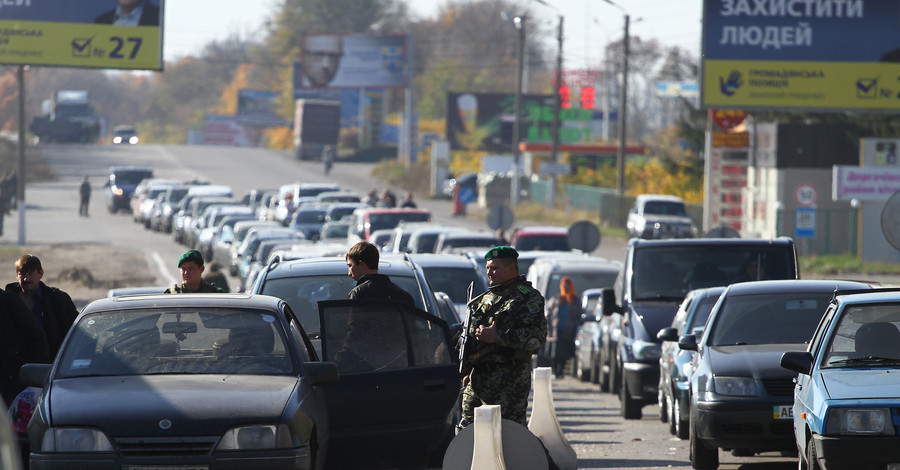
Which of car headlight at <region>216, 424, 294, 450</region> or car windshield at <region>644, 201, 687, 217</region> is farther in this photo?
car windshield at <region>644, 201, 687, 217</region>

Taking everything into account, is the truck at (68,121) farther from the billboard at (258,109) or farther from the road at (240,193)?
the billboard at (258,109)

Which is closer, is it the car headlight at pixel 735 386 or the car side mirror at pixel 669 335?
Answer: the car headlight at pixel 735 386

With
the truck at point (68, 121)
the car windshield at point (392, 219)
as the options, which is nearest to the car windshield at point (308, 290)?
the car windshield at point (392, 219)

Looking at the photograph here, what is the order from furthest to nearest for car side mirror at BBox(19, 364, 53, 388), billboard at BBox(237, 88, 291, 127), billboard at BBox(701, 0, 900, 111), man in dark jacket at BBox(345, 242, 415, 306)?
billboard at BBox(237, 88, 291, 127) < billboard at BBox(701, 0, 900, 111) < man in dark jacket at BBox(345, 242, 415, 306) < car side mirror at BBox(19, 364, 53, 388)

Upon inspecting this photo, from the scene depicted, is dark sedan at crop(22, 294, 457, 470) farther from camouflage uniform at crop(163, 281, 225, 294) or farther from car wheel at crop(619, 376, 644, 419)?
car wheel at crop(619, 376, 644, 419)

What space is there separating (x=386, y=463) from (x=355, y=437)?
23 centimetres

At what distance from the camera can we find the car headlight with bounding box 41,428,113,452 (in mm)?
7297

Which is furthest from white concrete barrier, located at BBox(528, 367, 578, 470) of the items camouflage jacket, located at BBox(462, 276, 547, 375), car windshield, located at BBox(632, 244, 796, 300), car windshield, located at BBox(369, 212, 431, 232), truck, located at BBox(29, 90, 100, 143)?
truck, located at BBox(29, 90, 100, 143)

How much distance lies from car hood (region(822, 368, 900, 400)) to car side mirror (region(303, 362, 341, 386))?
2794 millimetres

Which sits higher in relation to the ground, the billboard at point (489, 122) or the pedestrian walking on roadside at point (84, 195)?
the billboard at point (489, 122)

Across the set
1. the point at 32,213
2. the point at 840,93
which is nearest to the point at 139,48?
the point at 840,93

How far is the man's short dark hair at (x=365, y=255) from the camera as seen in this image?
9.55m

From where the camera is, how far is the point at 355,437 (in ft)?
27.2

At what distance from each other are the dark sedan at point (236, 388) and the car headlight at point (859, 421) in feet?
6.99
